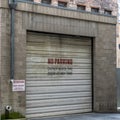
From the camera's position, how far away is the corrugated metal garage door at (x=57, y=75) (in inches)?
664

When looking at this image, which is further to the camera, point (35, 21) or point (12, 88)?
point (35, 21)

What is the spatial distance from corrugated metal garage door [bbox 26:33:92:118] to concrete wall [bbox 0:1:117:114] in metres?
0.41

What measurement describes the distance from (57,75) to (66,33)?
202 cm

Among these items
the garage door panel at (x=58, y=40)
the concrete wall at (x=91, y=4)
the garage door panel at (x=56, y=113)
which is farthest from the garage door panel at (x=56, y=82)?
the concrete wall at (x=91, y=4)

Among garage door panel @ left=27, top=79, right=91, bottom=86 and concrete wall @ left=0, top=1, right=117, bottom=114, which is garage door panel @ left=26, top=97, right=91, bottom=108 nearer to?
concrete wall @ left=0, top=1, right=117, bottom=114

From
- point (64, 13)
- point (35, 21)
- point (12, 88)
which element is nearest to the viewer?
point (12, 88)

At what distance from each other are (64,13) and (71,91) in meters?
3.71

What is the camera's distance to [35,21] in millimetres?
16844

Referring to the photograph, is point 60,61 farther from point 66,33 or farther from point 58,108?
point 58,108

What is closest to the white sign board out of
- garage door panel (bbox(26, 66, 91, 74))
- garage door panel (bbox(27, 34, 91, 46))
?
garage door panel (bbox(26, 66, 91, 74))

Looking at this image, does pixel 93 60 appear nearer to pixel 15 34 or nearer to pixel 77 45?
pixel 77 45

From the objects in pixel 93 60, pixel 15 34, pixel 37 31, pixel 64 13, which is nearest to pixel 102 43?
pixel 93 60

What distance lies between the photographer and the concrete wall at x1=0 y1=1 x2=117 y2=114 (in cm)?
1580

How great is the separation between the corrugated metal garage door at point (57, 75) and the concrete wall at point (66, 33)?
16.2 inches
